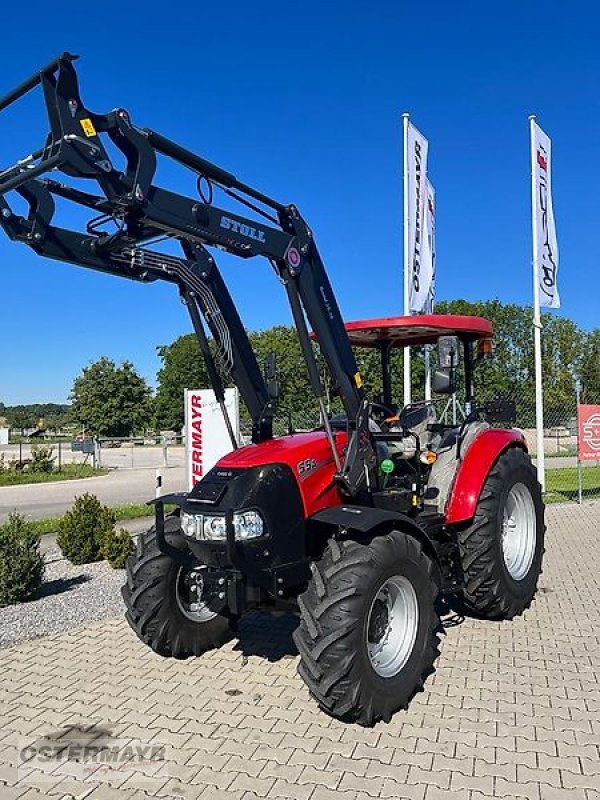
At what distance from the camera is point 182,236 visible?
14.4ft

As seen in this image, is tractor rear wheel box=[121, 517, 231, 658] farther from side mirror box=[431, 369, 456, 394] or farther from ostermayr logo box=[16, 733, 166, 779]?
side mirror box=[431, 369, 456, 394]

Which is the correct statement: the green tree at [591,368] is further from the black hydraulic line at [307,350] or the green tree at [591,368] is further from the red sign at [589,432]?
the black hydraulic line at [307,350]

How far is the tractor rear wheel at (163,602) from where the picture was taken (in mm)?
5184

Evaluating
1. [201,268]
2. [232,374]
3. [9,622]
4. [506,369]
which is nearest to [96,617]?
[9,622]

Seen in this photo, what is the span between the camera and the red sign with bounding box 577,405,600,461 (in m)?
14.0

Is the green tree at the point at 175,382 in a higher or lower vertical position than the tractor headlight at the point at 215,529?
higher

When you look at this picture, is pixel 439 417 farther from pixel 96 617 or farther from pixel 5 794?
pixel 5 794

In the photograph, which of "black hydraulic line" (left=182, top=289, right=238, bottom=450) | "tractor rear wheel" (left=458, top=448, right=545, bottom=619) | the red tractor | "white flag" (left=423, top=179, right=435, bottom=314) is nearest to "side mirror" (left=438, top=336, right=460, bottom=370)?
the red tractor

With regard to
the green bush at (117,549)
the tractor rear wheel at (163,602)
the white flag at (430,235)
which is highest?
the white flag at (430,235)

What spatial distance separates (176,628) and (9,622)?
7.63ft

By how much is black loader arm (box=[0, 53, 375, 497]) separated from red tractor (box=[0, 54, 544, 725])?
1 cm

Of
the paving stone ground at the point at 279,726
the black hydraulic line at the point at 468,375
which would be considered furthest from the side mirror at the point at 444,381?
the paving stone ground at the point at 279,726

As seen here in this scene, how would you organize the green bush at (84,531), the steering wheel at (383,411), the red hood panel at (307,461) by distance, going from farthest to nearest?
the green bush at (84,531)
the steering wheel at (383,411)
the red hood panel at (307,461)

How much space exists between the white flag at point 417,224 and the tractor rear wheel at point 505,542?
5.67m
